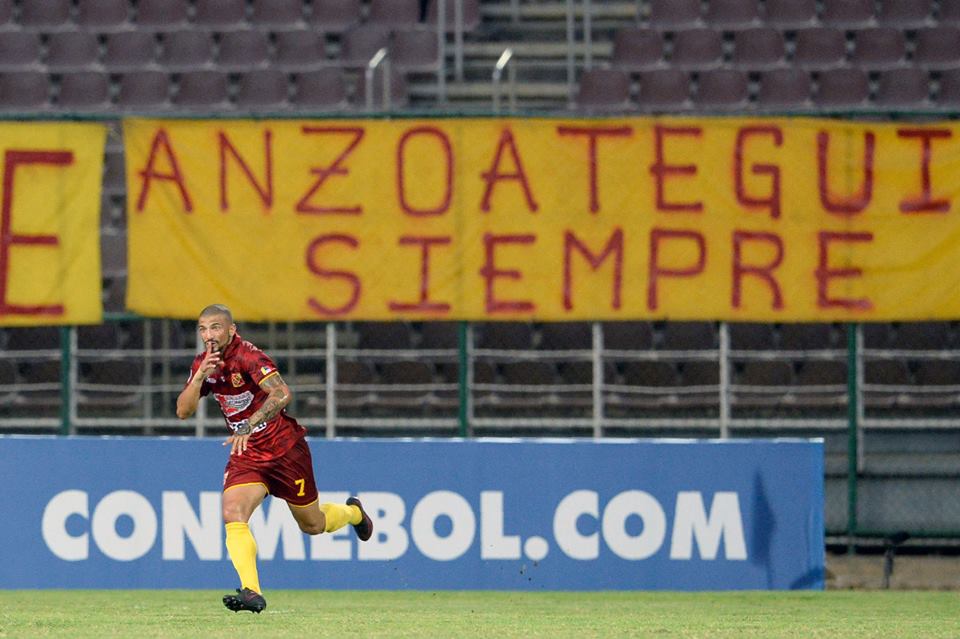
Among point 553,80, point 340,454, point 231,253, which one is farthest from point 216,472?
point 553,80

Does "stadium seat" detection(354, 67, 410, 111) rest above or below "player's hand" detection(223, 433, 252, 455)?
above

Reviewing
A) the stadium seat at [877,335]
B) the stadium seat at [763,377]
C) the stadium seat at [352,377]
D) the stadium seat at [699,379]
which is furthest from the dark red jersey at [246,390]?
the stadium seat at [877,335]

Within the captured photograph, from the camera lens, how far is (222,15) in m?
16.4

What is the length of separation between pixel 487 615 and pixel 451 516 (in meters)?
2.05

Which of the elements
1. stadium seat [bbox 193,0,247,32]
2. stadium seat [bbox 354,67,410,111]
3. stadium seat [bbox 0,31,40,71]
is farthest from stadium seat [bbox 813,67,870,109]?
stadium seat [bbox 0,31,40,71]

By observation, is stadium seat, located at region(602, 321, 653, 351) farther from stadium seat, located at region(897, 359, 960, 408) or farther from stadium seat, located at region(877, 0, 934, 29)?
stadium seat, located at region(877, 0, 934, 29)

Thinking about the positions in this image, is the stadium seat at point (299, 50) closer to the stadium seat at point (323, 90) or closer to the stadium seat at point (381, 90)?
the stadium seat at point (323, 90)

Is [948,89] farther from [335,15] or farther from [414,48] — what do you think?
[335,15]

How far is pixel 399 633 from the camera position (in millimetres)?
7582

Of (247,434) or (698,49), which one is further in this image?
(698,49)

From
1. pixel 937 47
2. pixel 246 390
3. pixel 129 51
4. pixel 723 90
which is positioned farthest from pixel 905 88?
pixel 246 390

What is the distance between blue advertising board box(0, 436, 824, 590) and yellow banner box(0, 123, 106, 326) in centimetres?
105

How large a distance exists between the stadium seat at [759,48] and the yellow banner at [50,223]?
6320 millimetres

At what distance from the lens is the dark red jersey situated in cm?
858
